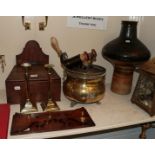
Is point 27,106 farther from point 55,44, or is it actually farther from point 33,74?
point 55,44

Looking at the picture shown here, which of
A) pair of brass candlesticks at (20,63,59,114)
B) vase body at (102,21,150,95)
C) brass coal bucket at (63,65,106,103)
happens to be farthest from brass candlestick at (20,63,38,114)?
vase body at (102,21,150,95)

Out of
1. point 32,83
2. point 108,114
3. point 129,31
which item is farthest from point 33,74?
point 129,31

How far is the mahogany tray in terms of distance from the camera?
863mm

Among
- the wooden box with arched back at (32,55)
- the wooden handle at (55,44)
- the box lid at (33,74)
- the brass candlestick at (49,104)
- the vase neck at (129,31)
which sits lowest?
the brass candlestick at (49,104)

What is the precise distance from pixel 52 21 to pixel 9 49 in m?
0.26

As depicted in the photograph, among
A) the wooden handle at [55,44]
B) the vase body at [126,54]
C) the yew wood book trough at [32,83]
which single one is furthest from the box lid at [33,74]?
the vase body at [126,54]

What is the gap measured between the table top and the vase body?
91 mm

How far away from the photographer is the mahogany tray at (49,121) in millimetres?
863

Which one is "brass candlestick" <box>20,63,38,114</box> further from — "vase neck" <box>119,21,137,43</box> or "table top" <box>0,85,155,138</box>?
"vase neck" <box>119,21,137,43</box>

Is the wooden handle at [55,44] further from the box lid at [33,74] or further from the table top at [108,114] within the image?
the table top at [108,114]

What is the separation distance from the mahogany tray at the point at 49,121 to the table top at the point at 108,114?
0.02 m

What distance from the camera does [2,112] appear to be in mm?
952

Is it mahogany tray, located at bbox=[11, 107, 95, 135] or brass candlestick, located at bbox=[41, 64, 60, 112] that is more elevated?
brass candlestick, located at bbox=[41, 64, 60, 112]
